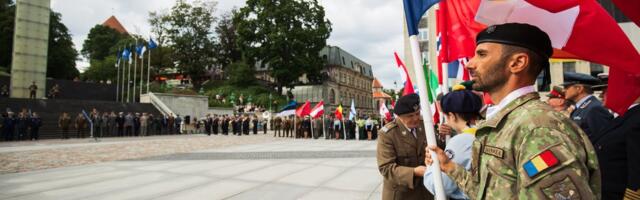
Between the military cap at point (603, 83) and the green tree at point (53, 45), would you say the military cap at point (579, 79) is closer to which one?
the military cap at point (603, 83)

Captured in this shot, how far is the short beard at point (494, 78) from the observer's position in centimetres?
160

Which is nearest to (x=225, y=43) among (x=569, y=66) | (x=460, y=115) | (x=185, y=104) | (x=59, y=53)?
(x=59, y=53)

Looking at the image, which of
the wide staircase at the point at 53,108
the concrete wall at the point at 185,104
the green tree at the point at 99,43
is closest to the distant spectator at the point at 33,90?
the wide staircase at the point at 53,108

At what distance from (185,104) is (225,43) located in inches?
1228

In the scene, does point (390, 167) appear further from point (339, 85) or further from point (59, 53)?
point (339, 85)

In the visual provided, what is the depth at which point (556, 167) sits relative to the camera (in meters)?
1.26

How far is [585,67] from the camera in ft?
98.2

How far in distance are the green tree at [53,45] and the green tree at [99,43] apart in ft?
59.3

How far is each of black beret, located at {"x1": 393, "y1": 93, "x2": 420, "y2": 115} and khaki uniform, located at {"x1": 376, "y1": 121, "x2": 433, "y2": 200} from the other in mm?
128

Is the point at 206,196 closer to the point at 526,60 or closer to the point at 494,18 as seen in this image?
the point at 494,18

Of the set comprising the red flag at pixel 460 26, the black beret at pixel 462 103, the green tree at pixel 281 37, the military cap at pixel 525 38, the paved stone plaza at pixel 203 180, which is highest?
the green tree at pixel 281 37

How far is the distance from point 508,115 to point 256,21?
57.3m

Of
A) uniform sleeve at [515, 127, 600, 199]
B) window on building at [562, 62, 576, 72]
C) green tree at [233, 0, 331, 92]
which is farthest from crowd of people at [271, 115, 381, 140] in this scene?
green tree at [233, 0, 331, 92]

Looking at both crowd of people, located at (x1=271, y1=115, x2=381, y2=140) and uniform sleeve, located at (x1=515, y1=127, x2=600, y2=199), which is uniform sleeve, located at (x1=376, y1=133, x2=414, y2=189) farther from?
crowd of people, located at (x1=271, y1=115, x2=381, y2=140)
